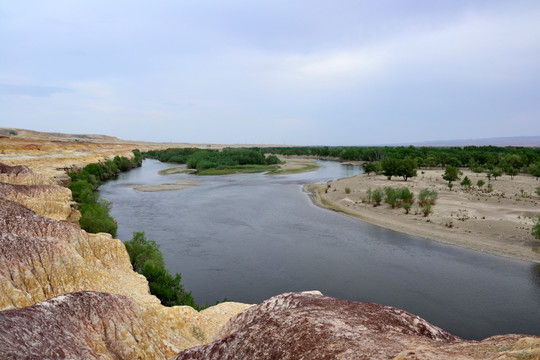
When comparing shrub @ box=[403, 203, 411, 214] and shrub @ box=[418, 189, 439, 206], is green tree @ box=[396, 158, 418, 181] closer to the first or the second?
shrub @ box=[418, 189, 439, 206]

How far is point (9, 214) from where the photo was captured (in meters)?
14.8

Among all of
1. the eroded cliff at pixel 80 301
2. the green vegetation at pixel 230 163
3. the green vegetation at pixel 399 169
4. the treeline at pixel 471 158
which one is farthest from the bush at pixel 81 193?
the treeline at pixel 471 158

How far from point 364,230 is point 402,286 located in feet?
49.5

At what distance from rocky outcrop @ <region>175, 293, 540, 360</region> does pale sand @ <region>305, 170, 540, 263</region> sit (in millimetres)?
29950

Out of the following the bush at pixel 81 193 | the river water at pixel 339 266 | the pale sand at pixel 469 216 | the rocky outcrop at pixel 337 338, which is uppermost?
the rocky outcrop at pixel 337 338

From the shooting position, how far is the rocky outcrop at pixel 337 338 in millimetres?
5918

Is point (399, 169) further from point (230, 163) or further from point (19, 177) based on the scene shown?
point (19, 177)

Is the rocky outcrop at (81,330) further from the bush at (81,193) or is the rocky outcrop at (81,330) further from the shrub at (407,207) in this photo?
the shrub at (407,207)

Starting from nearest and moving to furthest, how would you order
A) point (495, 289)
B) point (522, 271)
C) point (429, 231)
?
point (495, 289), point (522, 271), point (429, 231)

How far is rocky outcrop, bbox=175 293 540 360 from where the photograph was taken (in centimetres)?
592

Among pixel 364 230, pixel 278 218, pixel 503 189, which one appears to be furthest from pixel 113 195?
pixel 503 189

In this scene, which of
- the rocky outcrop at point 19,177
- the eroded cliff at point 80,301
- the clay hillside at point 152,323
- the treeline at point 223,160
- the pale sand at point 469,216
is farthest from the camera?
the treeline at point 223,160

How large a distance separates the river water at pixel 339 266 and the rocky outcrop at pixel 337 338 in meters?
15.0

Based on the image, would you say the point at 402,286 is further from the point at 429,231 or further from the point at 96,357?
the point at 96,357
